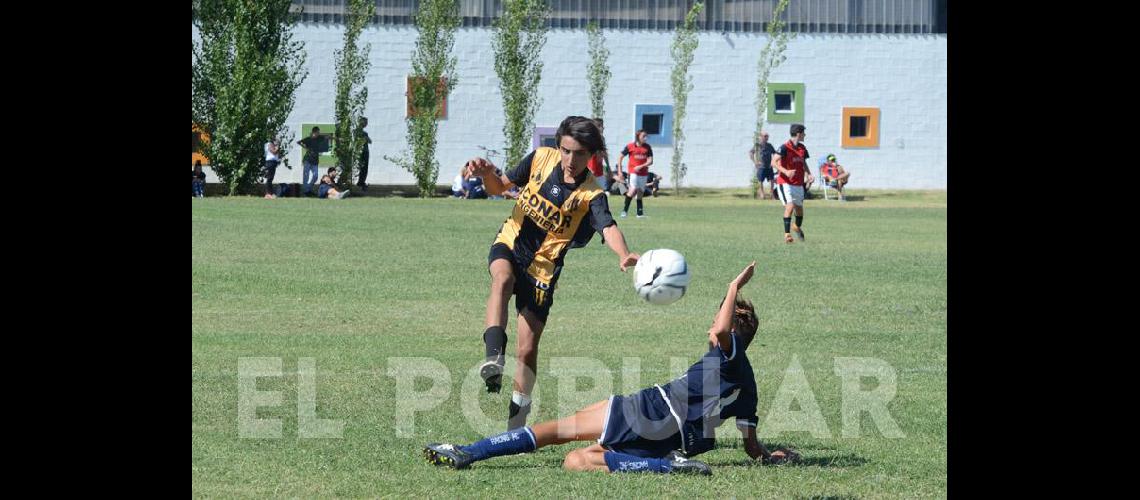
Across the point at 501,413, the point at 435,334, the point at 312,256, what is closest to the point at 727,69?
the point at 312,256

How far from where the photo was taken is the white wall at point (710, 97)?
50000 millimetres

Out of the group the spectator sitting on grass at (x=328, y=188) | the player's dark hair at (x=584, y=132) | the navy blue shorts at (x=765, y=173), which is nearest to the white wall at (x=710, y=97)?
the navy blue shorts at (x=765, y=173)

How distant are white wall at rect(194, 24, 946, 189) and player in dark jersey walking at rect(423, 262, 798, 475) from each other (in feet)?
135

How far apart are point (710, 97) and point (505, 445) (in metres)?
44.2

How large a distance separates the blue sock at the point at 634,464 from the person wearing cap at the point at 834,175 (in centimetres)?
3936

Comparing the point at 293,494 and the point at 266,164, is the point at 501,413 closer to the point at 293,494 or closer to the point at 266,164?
the point at 293,494

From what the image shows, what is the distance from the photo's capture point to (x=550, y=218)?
1062cm

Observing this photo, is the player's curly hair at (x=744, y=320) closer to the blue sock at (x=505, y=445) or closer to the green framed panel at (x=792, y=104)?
the blue sock at (x=505, y=445)

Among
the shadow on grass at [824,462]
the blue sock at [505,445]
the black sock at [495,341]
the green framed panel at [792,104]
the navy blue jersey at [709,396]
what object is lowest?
the shadow on grass at [824,462]

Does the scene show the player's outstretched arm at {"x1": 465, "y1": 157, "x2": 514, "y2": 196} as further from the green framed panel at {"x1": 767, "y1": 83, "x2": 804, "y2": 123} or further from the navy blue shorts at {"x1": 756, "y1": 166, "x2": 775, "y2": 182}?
the green framed panel at {"x1": 767, "y1": 83, "x2": 804, "y2": 123}

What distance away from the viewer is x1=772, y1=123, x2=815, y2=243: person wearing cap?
27.2 metres

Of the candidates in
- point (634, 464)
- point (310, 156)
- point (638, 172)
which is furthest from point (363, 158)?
point (634, 464)

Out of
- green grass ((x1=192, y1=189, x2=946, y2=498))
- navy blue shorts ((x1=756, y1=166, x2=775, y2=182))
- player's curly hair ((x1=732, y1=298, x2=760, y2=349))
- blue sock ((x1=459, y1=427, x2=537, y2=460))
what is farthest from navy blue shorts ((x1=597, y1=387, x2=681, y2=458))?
navy blue shorts ((x1=756, y1=166, x2=775, y2=182))
